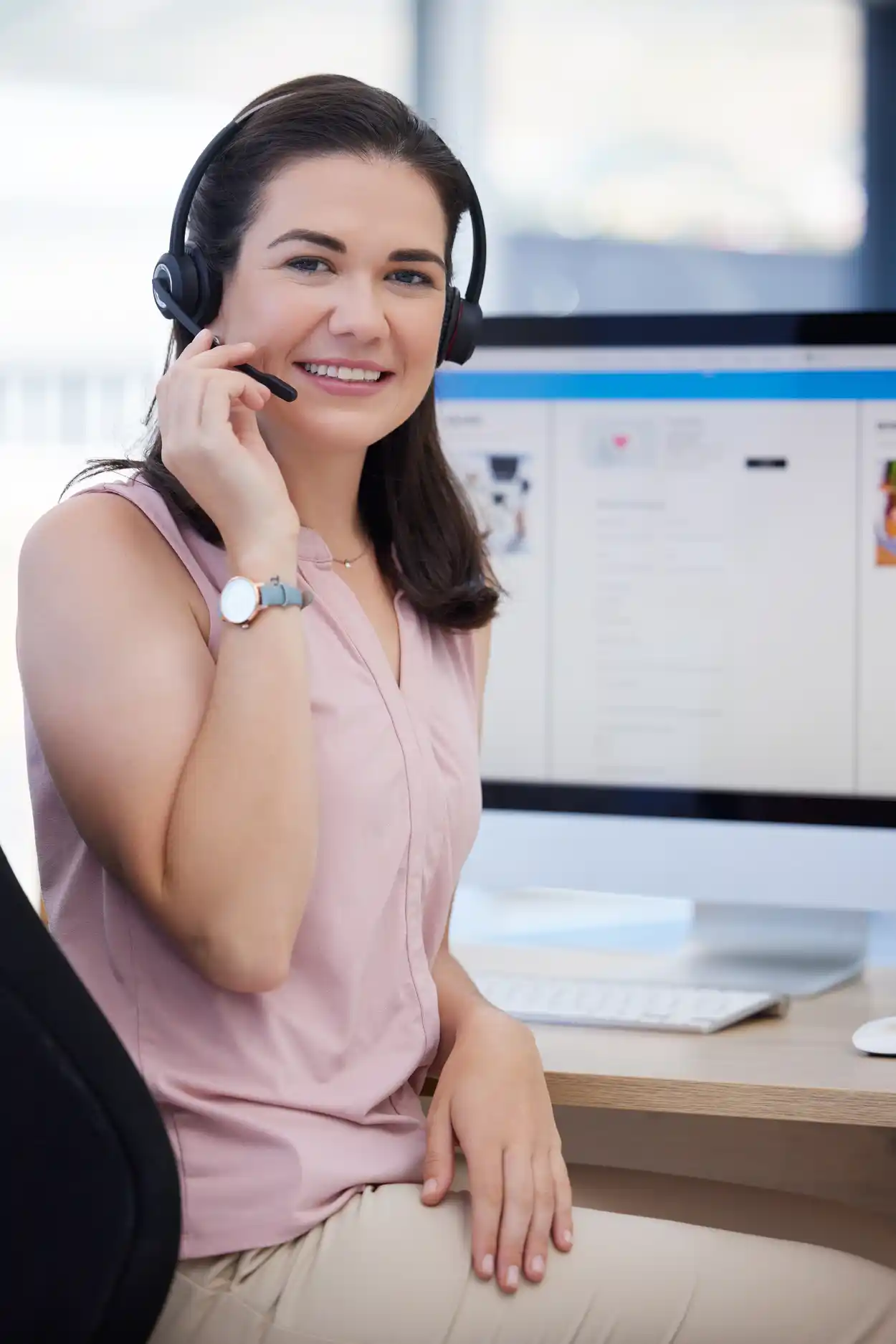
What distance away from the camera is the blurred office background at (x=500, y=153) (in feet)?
8.28

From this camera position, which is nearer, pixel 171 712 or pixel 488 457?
pixel 171 712

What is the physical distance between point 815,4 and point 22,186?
1.43m

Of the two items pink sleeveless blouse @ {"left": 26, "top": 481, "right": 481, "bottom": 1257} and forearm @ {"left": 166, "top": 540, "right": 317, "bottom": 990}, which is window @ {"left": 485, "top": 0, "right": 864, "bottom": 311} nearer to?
pink sleeveless blouse @ {"left": 26, "top": 481, "right": 481, "bottom": 1257}

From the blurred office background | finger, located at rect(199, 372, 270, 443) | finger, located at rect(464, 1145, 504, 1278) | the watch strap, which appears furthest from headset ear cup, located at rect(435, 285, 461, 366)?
the blurred office background

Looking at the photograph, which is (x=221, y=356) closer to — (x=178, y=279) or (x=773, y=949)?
(x=178, y=279)

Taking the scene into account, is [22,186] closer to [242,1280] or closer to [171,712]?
[171,712]

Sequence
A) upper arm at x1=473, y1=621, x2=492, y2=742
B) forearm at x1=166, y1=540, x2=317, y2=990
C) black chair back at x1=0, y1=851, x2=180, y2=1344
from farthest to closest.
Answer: upper arm at x1=473, y1=621, x2=492, y2=742 < forearm at x1=166, y1=540, x2=317, y2=990 < black chair back at x1=0, y1=851, x2=180, y2=1344

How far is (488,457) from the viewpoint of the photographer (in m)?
1.45

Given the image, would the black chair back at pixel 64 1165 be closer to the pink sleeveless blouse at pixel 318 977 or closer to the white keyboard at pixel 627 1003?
the pink sleeveless blouse at pixel 318 977

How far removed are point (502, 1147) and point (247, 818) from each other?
0.29 m

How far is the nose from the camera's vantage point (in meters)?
1.05

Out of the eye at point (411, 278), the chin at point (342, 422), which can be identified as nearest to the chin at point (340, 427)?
the chin at point (342, 422)

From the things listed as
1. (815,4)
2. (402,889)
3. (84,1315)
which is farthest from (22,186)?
(84,1315)

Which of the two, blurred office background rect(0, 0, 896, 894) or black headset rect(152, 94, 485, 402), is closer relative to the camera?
black headset rect(152, 94, 485, 402)
